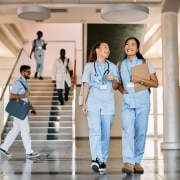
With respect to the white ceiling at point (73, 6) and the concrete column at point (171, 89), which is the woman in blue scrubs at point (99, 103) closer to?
the concrete column at point (171, 89)

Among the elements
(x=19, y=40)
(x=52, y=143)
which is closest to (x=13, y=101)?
(x=52, y=143)

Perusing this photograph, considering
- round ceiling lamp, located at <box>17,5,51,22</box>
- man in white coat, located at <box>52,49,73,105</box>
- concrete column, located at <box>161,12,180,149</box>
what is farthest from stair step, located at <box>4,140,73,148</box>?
round ceiling lamp, located at <box>17,5,51,22</box>

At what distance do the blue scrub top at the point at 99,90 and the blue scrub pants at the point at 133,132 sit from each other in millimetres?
244

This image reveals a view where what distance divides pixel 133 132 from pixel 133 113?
10.5 inches

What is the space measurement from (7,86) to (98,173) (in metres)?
8.60

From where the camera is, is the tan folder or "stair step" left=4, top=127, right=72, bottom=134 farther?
"stair step" left=4, top=127, right=72, bottom=134

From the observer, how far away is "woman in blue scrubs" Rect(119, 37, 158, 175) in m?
5.46

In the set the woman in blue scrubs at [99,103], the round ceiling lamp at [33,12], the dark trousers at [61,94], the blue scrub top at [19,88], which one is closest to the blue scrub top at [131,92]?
the woman in blue scrubs at [99,103]

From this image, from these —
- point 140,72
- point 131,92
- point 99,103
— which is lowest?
point 99,103

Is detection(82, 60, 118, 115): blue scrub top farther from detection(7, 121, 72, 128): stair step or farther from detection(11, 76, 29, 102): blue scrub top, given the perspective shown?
detection(7, 121, 72, 128): stair step

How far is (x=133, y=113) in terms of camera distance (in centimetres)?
553

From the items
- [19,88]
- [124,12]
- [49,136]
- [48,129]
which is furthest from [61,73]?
[19,88]

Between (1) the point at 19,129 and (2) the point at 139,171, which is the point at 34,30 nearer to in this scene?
(1) the point at 19,129

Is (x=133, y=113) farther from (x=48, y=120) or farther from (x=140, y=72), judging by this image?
(x=48, y=120)
